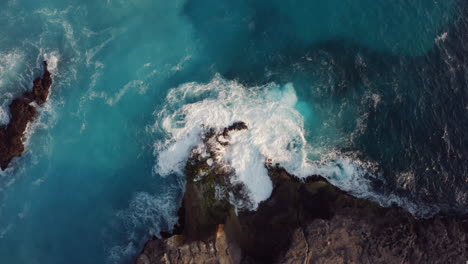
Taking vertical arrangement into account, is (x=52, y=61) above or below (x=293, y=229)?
above

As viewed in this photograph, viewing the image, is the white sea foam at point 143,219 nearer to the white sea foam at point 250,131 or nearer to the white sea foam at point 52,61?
the white sea foam at point 250,131

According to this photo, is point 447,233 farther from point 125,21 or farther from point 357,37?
point 125,21

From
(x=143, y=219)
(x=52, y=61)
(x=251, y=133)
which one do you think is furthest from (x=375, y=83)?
(x=52, y=61)

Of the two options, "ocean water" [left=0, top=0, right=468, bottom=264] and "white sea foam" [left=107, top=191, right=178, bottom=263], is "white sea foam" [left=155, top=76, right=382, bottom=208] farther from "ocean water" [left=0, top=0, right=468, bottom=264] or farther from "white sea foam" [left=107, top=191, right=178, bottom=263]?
"white sea foam" [left=107, top=191, right=178, bottom=263]

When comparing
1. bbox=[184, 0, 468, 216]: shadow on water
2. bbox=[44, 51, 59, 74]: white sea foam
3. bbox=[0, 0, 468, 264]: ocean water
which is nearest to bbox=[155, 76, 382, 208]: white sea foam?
bbox=[0, 0, 468, 264]: ocean water

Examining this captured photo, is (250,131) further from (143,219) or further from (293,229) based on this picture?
(143,219)
